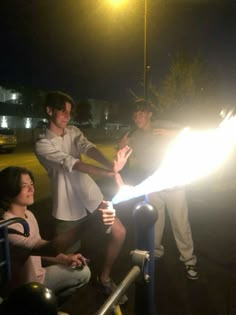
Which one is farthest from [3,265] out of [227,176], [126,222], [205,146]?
[227,176]

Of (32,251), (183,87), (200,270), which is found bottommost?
(200,270)

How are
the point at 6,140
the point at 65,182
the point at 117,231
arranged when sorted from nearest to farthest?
the point at 65,182, the point at 117,231, the point at 6,140

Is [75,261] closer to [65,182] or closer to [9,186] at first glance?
[9,186]

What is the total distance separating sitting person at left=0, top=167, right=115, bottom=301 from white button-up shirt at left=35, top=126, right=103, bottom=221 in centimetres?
55

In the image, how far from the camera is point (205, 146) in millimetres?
4121

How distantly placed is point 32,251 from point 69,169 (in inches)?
35.9

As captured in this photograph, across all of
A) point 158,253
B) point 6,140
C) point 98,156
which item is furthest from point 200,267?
point 6,140

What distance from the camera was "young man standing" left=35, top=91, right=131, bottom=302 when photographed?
3.35 meters

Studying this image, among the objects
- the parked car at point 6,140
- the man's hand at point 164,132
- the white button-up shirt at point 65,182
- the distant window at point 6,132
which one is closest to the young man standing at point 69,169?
the white button-up shirt at point 65,182

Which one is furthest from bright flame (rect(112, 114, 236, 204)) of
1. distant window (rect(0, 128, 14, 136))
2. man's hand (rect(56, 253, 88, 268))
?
distant window (rect(0, 128, 14, 136))

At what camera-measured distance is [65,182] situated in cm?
353

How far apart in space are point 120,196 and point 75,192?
4.20ft

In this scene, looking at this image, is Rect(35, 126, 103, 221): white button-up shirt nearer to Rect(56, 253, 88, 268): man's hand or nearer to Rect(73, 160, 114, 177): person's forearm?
Rect(73, 160, 114, 177): person's forearm

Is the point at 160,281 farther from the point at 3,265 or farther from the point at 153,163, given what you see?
the point at 3,265
